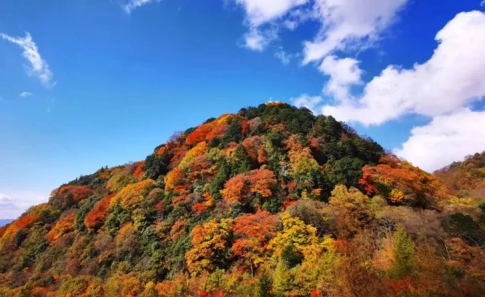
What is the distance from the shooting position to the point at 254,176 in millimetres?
48031

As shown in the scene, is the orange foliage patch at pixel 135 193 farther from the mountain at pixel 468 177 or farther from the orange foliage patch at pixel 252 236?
the mountain at pixel 468 177

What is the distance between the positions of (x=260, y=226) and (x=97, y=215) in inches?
1292

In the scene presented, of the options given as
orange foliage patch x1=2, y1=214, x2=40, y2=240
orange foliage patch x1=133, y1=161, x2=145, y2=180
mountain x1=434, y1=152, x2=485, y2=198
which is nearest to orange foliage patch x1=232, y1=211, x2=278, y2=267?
orange foliage patch x1=133, y1=161, x2=145, y2=180

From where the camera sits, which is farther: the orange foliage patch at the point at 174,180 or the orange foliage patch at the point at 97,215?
the orange foliage patch at the point at 97,215

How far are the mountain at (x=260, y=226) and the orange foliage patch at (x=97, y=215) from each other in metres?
0.23

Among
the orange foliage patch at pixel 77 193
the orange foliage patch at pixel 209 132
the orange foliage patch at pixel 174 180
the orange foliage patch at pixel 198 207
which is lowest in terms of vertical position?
the orange foliage patch at pixel 198 207

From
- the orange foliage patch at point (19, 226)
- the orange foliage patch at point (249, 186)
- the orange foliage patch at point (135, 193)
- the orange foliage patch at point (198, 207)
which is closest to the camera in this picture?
the orange foliage patch at point (249, 186)

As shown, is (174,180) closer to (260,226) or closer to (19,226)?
(260,226)

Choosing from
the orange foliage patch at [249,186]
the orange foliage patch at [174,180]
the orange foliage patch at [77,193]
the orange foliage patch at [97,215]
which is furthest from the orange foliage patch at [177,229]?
the orange foliage patch at [77,193]

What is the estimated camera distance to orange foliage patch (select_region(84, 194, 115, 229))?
5765 cm

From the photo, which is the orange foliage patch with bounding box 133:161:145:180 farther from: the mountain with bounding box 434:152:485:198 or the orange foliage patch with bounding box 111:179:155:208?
the mountain with bounding box 434:152:485:198

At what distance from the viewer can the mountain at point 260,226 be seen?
30281 mm

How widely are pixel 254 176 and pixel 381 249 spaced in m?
19.2

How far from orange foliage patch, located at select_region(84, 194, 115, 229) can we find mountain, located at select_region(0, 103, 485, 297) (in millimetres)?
231
